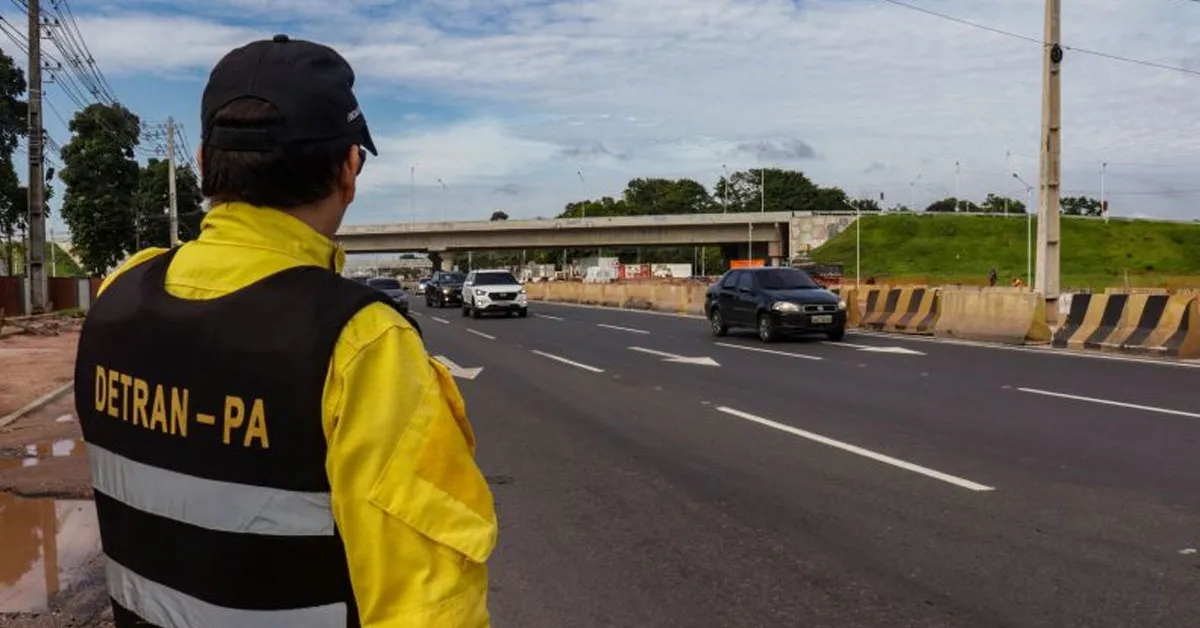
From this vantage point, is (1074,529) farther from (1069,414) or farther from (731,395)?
(731,395)

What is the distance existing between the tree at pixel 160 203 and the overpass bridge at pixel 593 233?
12.7m

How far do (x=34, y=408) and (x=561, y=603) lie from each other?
388 inches

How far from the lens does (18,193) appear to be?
46469 mm

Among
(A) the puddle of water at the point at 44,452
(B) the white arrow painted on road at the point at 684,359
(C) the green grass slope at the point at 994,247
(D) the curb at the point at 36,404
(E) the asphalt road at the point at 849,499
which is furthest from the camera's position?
(C) the green grass slope at the point at 994,247

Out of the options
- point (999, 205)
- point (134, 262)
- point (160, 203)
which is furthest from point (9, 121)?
point (999, 205)

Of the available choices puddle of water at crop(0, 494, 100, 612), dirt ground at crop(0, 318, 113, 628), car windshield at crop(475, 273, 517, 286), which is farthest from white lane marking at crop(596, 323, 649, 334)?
puddle of water at crop(0, 494, 100, 612)

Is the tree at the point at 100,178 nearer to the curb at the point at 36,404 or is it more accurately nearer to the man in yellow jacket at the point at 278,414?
the curb at the point at 36,404

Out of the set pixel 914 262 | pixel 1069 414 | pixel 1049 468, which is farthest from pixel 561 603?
pixel 914 262

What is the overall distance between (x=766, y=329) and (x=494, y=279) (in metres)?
15.7

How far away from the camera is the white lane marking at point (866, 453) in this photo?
6.74m

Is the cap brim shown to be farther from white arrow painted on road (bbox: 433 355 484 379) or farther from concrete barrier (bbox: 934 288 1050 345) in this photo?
concrete barrier (bbox: 934 288 1050 345)

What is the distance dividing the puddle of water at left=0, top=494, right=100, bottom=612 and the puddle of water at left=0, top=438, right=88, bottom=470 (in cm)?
140

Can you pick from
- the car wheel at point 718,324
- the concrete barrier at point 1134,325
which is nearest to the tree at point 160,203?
the car wheel at point 718,324

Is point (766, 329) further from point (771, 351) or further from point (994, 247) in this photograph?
point (994, 247)
